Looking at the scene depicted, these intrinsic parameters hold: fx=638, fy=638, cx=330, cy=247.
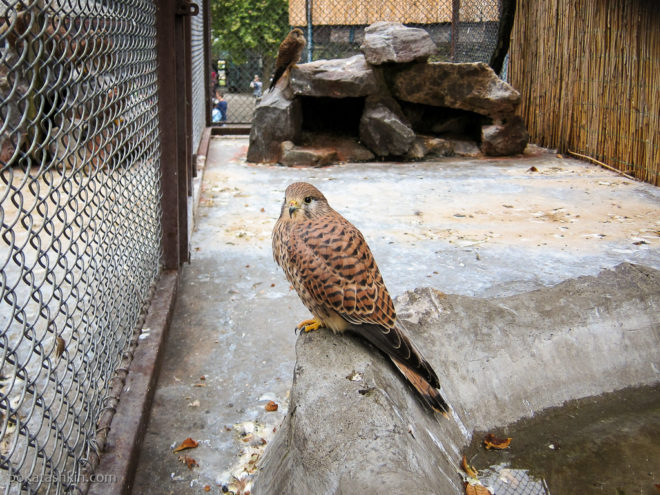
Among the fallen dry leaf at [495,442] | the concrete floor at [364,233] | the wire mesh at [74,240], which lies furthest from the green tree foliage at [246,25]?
the fallen dry leaf at [495,442]

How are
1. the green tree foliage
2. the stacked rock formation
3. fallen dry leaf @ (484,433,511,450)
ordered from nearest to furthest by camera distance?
fallen dry leaf @ (484,433,511,450)
the stacked rock formation
the green tree foliage

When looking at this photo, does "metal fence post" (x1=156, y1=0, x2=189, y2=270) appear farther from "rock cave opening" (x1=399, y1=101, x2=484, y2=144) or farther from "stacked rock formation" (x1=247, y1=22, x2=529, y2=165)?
"rock cave opening" (x1=399, y1=101, x2=484, y2=144)

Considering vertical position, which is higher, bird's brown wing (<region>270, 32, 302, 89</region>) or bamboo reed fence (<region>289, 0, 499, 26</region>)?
bamboo reed fence (<region>289, 0, 499, 26</region>)

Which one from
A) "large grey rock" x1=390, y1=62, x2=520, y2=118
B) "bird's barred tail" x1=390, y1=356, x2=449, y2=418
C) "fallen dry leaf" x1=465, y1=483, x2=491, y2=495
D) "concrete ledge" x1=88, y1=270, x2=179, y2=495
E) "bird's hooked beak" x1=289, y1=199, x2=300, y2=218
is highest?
"large grey rock" x1=390, y1=62, x2=520, y2=118

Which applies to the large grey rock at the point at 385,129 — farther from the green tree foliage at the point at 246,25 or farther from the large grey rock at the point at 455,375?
the green tree foliage at the point at 246,25

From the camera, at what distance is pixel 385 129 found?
295 inches

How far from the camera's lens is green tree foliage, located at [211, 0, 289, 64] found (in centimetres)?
1689

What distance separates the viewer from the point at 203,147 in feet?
25.8

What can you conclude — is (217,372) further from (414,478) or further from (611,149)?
(611,149)

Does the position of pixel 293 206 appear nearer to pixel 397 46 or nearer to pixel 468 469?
pixel 468 469

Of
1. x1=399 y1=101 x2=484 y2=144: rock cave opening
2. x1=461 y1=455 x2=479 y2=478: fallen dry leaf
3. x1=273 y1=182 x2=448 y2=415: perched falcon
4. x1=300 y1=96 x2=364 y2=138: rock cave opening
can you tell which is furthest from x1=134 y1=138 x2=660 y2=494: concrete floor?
x1=300 y1=96 x2=364 y2=138: rock cave opening

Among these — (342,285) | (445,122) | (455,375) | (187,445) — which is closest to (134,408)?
(187,445)

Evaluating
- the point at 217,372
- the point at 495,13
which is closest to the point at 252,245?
the point at 217,372

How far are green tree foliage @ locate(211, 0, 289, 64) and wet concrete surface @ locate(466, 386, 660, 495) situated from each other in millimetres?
15383
